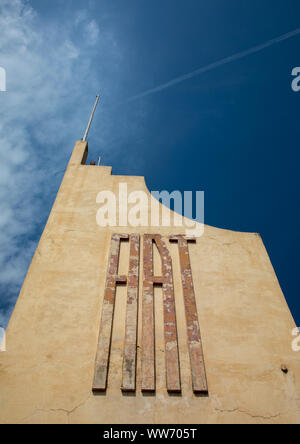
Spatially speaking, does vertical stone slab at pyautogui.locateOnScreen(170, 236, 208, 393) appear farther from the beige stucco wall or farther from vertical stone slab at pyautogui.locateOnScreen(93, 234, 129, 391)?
vertical stone slab at pyautogui.locateOnScreen(93, 234, 129, 391)

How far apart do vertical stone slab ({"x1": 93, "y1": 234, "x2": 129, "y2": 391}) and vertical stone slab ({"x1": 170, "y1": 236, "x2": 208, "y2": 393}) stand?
1.31 meters

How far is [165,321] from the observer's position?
5.21 m

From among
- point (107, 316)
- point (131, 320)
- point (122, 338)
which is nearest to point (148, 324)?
point (131, 320)

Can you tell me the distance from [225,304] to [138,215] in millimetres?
3068

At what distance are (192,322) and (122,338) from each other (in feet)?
4.45

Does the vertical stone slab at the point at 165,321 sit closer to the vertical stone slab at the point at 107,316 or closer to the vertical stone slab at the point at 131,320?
the vertical stone slab at the point at 131,320

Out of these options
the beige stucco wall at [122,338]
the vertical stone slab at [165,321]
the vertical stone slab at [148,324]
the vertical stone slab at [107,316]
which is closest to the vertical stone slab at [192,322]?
the beige stucco wall at [122,338]

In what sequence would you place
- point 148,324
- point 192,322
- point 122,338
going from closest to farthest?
point 122,338 → point 148,324 → point 192,322

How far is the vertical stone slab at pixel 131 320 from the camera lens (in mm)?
4418

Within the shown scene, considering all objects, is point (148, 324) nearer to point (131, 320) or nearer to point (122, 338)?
point (131, 320)

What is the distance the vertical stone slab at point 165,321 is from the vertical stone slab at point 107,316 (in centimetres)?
58

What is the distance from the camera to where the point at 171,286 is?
574cm

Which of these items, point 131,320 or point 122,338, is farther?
point 131,320
